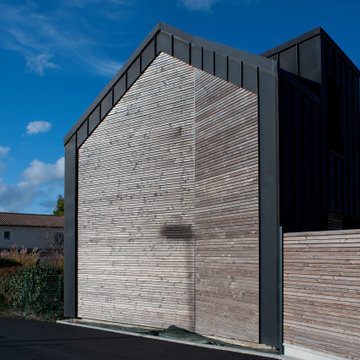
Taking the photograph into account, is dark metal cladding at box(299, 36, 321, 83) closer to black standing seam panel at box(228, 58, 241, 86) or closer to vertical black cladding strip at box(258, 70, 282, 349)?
black standing seam panel at box(228, 58, 241, 86)

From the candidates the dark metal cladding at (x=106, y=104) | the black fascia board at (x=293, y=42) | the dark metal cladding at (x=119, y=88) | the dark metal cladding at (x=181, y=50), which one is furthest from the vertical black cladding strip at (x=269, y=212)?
the dark metal cladding at (x=106, y=104)

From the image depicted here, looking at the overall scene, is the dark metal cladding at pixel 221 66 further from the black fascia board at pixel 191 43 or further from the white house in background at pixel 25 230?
the white house in background at pixel 25 230

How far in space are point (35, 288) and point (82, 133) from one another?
5.53 m

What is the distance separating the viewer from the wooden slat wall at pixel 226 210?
9.94m

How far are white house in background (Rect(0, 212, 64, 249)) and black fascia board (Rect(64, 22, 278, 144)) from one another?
31106mm

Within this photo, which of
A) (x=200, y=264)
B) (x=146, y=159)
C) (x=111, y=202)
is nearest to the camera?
(x=200, y=264)

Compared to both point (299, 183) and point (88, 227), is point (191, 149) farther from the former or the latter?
point (88, 227)

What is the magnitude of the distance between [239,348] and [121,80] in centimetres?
853

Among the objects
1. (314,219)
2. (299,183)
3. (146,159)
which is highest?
(146,159)

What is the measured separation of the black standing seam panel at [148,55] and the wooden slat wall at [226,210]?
205cm

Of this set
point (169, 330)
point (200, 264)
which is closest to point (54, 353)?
point (169, 330)

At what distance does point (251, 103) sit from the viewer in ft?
34.0

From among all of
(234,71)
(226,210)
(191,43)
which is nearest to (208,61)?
(191,43)

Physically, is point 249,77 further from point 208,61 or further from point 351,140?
point 351,140
